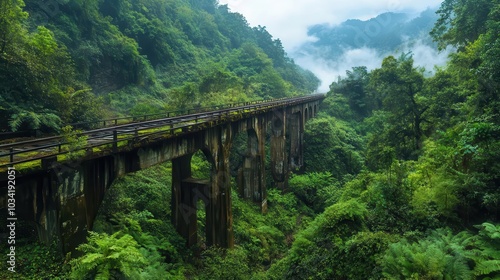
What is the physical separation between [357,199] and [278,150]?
1920 centimetres

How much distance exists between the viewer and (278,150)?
119ft

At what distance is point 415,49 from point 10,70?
175 metres

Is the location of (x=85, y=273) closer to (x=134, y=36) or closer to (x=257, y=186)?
(x=257, y=186)

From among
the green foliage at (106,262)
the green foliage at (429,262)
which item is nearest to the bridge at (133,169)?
the green foliage at (106,262)

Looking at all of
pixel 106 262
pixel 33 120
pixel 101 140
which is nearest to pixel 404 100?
pixel 101 140

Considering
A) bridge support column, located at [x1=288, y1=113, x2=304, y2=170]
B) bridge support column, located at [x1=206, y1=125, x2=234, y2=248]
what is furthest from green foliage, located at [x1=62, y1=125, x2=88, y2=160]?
bridge support column, located at [x1=288, y1=113, x2=304, y2=170]

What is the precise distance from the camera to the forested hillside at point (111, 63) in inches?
685

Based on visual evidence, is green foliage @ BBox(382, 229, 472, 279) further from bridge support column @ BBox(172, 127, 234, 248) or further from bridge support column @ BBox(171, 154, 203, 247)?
bridge support column @ BBox(171, 154, 203, 247)

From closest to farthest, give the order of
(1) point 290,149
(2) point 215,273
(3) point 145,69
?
1. (2) point 215,273
2. (1) point 290,149
3. (3) point 145,69

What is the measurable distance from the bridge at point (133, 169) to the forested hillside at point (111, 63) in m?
5.50

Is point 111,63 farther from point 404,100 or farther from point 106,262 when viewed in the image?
point 106,262

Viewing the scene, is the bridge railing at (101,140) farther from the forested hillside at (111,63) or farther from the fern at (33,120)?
the forested hillside at (111,63)

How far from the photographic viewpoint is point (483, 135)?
1159cm

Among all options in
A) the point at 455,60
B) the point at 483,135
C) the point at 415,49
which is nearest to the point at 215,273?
the point at 483,135
